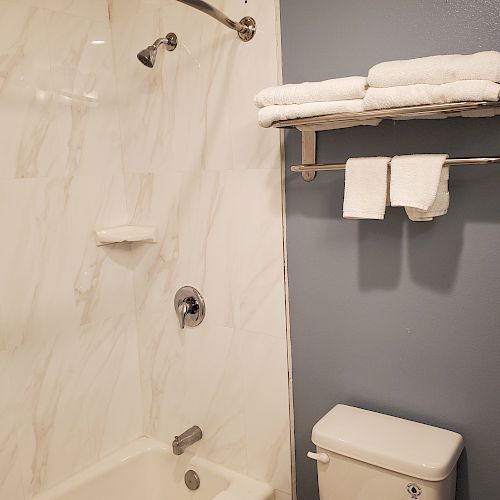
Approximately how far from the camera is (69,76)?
6.24 feet

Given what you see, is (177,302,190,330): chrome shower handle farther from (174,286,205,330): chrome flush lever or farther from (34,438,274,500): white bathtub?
(34,438,274,500): white bathtub

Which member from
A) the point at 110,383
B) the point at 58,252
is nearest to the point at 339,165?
the point at 58,252

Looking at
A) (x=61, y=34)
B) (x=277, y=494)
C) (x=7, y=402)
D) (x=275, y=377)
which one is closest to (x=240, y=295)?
(x=275, y=377)

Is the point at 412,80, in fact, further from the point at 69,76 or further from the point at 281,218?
the point at 69,76

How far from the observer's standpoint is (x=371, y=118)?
4.26 ft

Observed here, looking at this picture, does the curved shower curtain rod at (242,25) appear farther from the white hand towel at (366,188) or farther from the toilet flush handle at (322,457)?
the toilet flush handle at (322,457)

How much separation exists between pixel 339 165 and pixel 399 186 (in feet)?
0.69

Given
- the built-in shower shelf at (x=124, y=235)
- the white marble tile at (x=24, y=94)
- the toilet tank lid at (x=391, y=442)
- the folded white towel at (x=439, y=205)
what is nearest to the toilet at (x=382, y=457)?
the toilet tank lid at (x=391, y=442)

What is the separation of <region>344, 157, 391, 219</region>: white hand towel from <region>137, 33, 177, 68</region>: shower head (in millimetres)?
728

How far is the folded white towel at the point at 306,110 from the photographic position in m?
1.26

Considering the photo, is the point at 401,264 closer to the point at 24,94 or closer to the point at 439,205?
the point at 439,205

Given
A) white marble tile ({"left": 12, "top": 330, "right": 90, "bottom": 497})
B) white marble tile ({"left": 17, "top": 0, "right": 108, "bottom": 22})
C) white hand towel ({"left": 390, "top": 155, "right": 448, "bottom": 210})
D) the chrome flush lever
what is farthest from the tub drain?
white marble tile ({"left": 17, "top": 0, "right": 108, "bottom": 22})

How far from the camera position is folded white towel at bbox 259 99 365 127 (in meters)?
1.26

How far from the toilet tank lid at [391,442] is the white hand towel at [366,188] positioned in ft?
2.00
